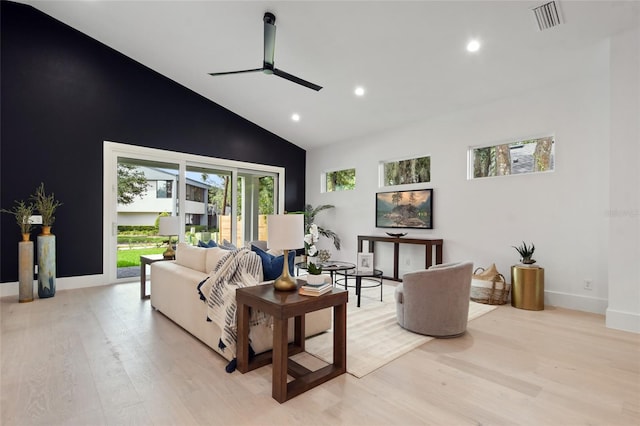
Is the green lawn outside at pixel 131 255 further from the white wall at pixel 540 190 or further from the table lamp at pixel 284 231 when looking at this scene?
the white wall at pixel 540 190

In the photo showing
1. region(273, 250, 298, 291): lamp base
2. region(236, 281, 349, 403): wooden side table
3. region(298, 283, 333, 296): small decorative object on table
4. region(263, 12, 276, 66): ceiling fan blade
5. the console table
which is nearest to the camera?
region(236, 281, 349, 403): wooden side table

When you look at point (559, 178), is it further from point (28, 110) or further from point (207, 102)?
point (28, 110)

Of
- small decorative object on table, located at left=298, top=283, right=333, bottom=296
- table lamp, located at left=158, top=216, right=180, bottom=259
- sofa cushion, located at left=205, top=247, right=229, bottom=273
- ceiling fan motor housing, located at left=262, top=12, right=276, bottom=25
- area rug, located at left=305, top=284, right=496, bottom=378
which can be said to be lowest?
area rug, located at left=305, top=284, right=496, bottom=378

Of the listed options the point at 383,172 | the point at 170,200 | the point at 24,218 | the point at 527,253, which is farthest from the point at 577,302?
the point at 24,218

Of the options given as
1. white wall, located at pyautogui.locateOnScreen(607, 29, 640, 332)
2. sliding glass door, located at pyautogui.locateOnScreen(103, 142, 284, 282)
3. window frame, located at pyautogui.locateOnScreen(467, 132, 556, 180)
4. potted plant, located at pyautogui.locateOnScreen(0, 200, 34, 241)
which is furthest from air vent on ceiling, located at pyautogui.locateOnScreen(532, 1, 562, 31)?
potted plant, located at pyautogui.locateOnScreen(0, 200, 34, 241)

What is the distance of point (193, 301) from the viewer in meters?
2.98

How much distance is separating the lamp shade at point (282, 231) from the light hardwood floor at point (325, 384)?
98 centimetres

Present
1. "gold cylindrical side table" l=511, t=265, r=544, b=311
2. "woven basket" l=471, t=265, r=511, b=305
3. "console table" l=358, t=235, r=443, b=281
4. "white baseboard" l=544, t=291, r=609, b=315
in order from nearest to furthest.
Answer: "white baseboard" l=544, t=291, r=609, b=315 → "gold cylindrical side table" l=511, t=265, r=544, b=311 → "woven basket" l=471, t=265, r=511, b=305 → "console table" l=358, t=235, r=443, b=281

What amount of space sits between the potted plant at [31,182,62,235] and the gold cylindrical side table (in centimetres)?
652

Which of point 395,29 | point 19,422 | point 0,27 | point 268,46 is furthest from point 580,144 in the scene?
point 0,27

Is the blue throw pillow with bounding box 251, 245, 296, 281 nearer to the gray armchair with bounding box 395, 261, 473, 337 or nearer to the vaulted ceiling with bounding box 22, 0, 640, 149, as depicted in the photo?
the gray armchair with bounding box 395, 261, 473, 337

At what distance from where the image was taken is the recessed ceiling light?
361cm

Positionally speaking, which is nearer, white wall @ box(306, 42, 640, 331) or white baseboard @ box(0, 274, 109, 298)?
white wall @ box(306, 42, 640, 331)

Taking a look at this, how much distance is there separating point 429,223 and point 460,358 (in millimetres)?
3168
